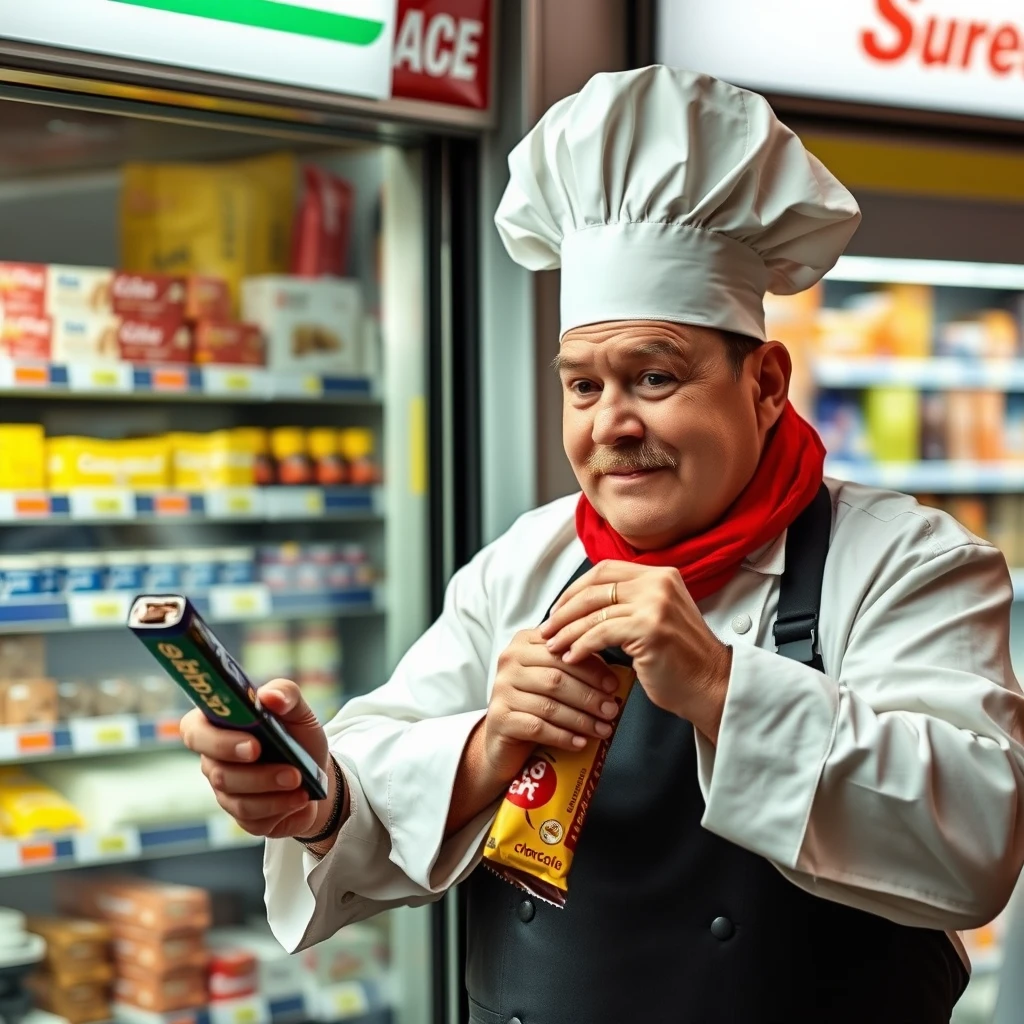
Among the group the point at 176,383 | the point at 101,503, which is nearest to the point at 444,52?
the point at 176,383

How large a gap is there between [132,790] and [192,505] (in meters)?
0.57

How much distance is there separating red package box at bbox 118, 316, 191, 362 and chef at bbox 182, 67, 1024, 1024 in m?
1.11

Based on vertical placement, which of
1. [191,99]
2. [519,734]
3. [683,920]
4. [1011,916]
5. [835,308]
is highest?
[191,99]

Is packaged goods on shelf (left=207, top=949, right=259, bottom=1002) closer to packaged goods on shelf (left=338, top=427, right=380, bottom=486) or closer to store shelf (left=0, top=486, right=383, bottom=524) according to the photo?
store shelf (left=0, top=486, right=383, bottom=524)

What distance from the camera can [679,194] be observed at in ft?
5.36

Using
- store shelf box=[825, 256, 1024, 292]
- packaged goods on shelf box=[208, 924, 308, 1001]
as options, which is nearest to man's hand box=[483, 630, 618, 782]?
packaged goods on shelf box=[208, 924, 308, 1001]

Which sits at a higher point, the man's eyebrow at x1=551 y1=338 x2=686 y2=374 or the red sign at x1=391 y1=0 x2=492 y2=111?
the red sign at x1=391 y1=0 x2=492 y2=111

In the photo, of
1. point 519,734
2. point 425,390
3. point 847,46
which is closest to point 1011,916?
point 519,734

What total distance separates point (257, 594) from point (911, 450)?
1.90 m

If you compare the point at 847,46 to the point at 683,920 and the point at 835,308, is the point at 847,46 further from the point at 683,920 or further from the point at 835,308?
the point at 683,920

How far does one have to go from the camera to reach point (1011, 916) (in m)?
2.29

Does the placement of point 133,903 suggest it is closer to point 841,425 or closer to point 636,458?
point 636,458

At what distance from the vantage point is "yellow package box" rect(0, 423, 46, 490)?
2.55m

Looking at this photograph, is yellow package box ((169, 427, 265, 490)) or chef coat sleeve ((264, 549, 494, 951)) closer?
chef coat sleeve ((264, 549, 494, 951))
